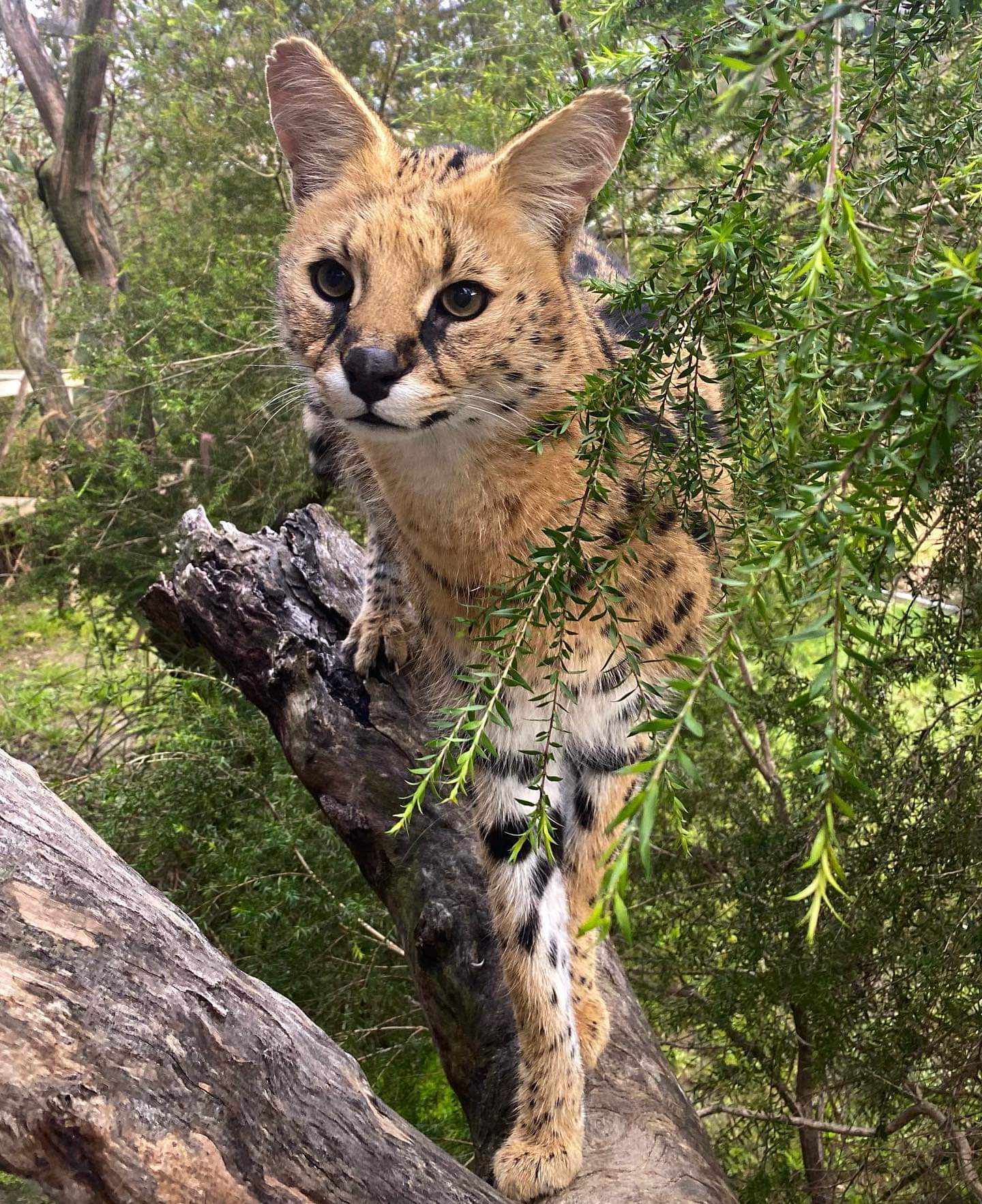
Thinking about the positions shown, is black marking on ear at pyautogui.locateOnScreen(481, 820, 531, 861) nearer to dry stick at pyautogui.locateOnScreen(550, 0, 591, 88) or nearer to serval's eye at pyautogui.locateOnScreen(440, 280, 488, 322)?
serval's eye at pyautogui.locateOnScreen(440, 280, 488, 322)

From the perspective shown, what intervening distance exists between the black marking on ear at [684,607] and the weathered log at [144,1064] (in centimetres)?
93

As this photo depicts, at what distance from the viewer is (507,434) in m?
1.68

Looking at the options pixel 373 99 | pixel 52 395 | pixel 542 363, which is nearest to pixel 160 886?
pixel 542 363

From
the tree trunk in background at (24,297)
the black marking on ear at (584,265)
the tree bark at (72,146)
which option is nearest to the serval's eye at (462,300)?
the black marking on ear at (584,265)

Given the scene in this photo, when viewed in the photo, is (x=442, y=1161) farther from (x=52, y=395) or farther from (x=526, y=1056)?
(x=52, y=395)

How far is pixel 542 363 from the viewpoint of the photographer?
166 centimetres

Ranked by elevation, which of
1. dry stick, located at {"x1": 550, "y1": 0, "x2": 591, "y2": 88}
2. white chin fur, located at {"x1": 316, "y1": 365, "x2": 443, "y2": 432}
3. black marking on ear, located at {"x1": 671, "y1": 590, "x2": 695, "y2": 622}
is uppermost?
dry stick, located at {"x1": 550, "y1": 0, "x2": 591, "y2": 88}

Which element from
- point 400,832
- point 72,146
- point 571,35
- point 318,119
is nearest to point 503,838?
point 400,832

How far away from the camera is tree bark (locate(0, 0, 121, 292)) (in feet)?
17.3

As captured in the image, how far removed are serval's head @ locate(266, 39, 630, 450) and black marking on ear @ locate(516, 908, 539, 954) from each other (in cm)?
89

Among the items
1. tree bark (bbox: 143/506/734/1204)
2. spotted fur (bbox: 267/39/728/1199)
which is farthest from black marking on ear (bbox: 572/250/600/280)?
tree bark (bbox: 143/506/734/1204)

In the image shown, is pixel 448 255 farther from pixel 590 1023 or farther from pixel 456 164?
pixel 590 1023

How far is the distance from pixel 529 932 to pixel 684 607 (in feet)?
2.15

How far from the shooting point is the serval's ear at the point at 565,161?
1.46m
